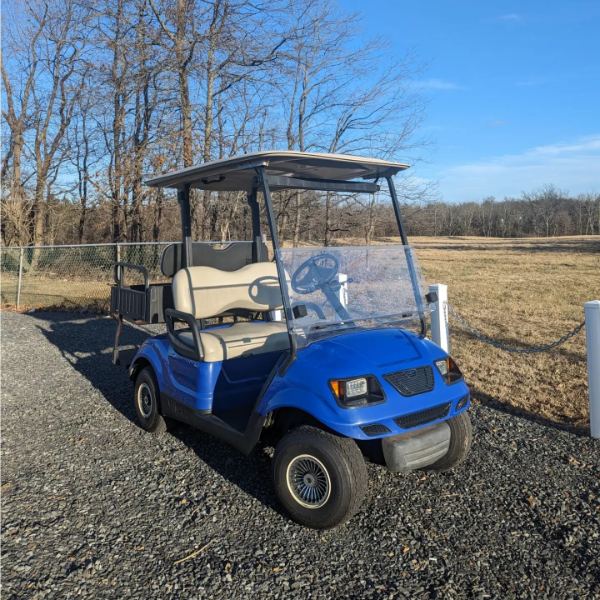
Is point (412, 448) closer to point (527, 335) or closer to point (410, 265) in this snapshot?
point (410, 265)

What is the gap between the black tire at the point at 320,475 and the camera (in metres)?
2.75

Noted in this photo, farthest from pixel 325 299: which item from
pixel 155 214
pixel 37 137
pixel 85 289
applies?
pixel 37 137

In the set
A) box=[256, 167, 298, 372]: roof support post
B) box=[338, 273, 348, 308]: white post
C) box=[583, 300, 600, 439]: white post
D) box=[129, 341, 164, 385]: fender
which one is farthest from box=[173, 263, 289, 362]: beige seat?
box=[583, 300, 600, 439]: white post

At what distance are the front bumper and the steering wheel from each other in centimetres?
100

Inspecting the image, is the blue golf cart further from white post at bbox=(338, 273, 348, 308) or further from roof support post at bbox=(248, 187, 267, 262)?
roof support post at bbox=(248, 187, 267, 262)

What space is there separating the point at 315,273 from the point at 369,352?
66 cm

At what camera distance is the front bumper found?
2850mm

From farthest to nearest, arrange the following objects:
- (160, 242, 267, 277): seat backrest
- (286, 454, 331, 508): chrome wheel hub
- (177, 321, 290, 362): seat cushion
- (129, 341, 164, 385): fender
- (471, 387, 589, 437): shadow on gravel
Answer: (160, 242, 267, 277): seat backrest → (471, 387, 589, 437): shadow on gravel → (129, 341, 164, 385): fender → (177, 321, 290, 362): seat cushion → (286, 454, 331, 508): chrome wheel hub

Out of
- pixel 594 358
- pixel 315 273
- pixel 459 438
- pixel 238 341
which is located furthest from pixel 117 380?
pixel 594 358

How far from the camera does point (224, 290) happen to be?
4723 mm

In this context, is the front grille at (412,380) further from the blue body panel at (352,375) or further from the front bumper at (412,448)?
the front bumper at (412,448)

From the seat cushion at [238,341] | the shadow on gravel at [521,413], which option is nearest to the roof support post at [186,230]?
the seat cushion at [238,341]

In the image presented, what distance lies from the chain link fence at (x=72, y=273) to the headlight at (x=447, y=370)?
8466mm

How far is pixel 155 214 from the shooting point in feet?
60.5
